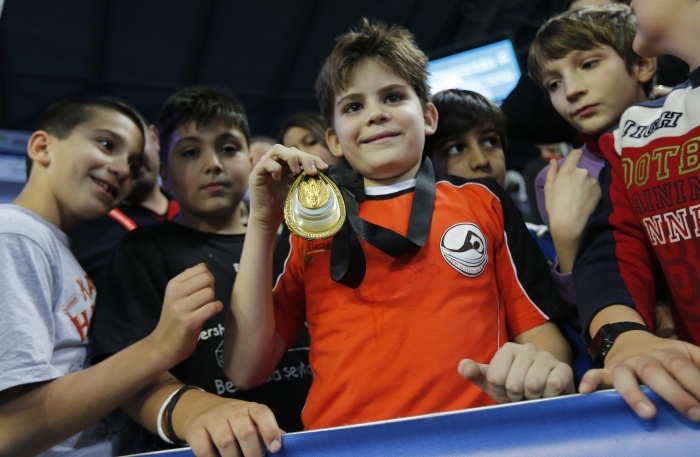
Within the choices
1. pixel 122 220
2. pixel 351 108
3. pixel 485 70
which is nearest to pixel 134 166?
pixel 122 220

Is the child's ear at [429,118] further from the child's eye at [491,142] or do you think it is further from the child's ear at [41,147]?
the child's ear at [41,147]

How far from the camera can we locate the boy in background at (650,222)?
109 centimetres

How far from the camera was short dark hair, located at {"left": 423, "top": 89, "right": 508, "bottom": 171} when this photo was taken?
6.32ft

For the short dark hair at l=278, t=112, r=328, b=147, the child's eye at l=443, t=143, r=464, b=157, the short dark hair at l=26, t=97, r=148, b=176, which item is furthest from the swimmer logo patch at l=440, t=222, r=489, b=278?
the short dark hair at l=278, t=112, r=328, b=147

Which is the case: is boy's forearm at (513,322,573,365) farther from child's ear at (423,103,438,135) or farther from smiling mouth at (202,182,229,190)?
smiling mouth at (202,182,229,190)

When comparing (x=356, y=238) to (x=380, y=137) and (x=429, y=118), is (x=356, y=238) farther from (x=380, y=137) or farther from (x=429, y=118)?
(x=429, y=118)

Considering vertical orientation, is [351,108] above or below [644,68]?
below

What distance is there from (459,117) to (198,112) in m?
0.86

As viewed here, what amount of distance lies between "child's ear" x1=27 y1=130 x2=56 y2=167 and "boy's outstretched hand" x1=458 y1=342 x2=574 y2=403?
1.45m

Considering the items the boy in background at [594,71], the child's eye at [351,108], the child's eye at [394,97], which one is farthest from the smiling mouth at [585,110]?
the child's eye at [351,108]

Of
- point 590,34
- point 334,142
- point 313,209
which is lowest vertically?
→ point 313,209

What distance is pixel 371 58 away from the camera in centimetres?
150

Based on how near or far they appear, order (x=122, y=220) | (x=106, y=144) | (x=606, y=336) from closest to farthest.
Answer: (x=606, y=336) → (x=106, y=144) → (x=122, y=220)

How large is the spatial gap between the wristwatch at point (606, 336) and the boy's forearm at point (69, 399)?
2.90ft
